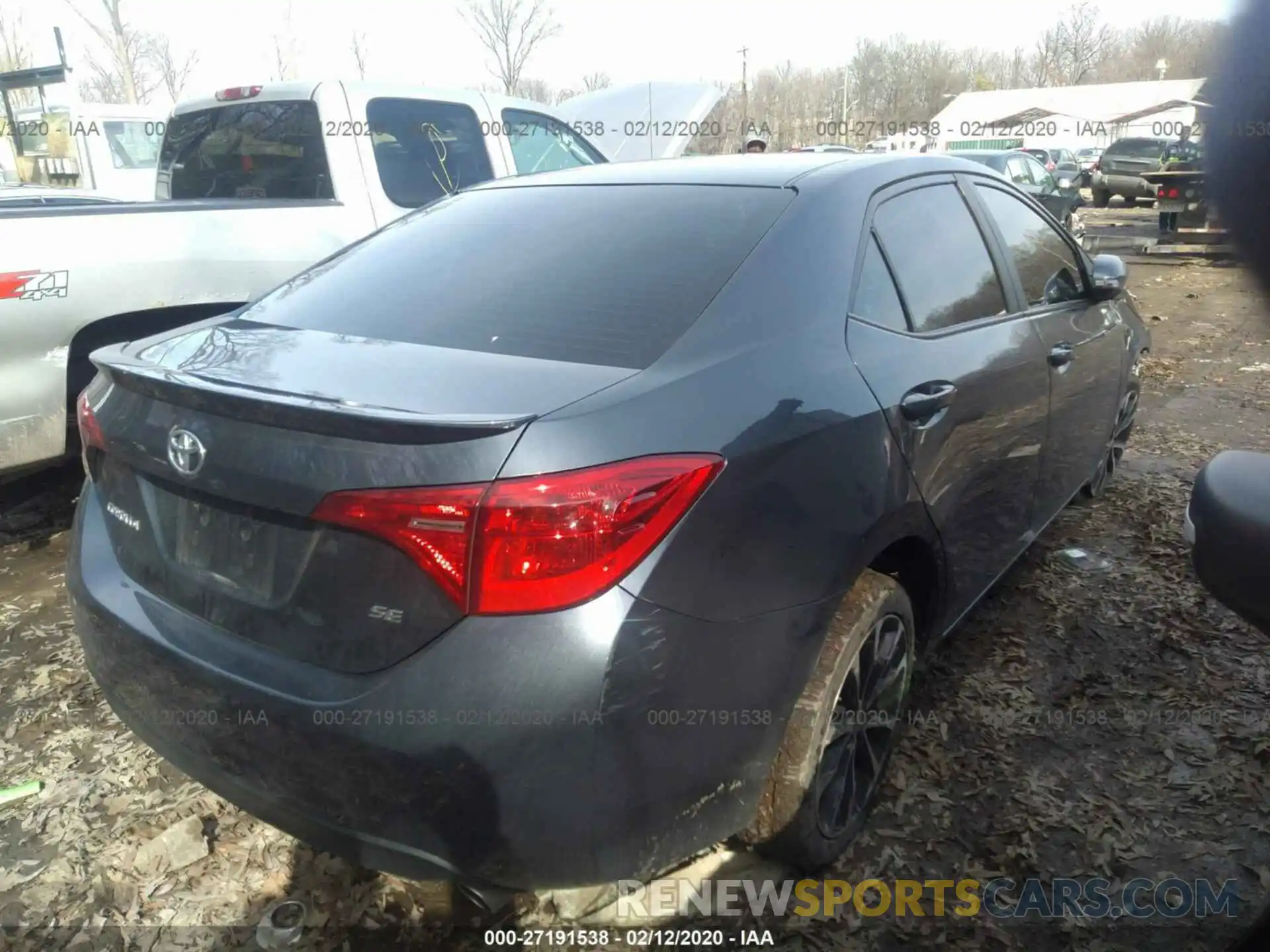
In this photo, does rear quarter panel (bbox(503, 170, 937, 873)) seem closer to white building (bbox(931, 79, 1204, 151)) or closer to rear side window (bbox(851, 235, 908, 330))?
rear side window (bbox(851, 235, 908, 330))

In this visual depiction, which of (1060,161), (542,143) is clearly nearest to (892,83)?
(1060,161)

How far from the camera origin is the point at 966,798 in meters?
2.69

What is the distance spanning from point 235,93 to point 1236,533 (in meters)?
5.72

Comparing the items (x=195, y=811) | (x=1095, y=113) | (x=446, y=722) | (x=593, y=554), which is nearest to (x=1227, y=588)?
(x=593, y=554)

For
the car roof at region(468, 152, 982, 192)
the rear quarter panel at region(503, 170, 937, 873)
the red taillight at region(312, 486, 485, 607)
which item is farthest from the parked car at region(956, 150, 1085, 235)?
the red taillight at region(312, 486, 485, 607)

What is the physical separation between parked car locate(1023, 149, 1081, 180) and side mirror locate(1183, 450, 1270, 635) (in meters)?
24.7

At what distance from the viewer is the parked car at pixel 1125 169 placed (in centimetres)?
2342

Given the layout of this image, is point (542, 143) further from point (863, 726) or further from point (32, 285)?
point (863, 726)

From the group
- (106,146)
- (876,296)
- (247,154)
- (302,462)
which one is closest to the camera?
(302,462)

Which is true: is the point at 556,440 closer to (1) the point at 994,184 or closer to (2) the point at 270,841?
(2) the point at 270,841

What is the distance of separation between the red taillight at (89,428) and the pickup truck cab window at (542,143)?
3.79m

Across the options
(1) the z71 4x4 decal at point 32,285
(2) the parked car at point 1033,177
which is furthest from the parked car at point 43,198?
(2) the parked car at point 1033,177

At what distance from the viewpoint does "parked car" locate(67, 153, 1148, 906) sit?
5.37 feet

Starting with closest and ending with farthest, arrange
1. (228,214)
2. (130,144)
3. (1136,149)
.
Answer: (228,214) → (130,144) → (1136,149)
